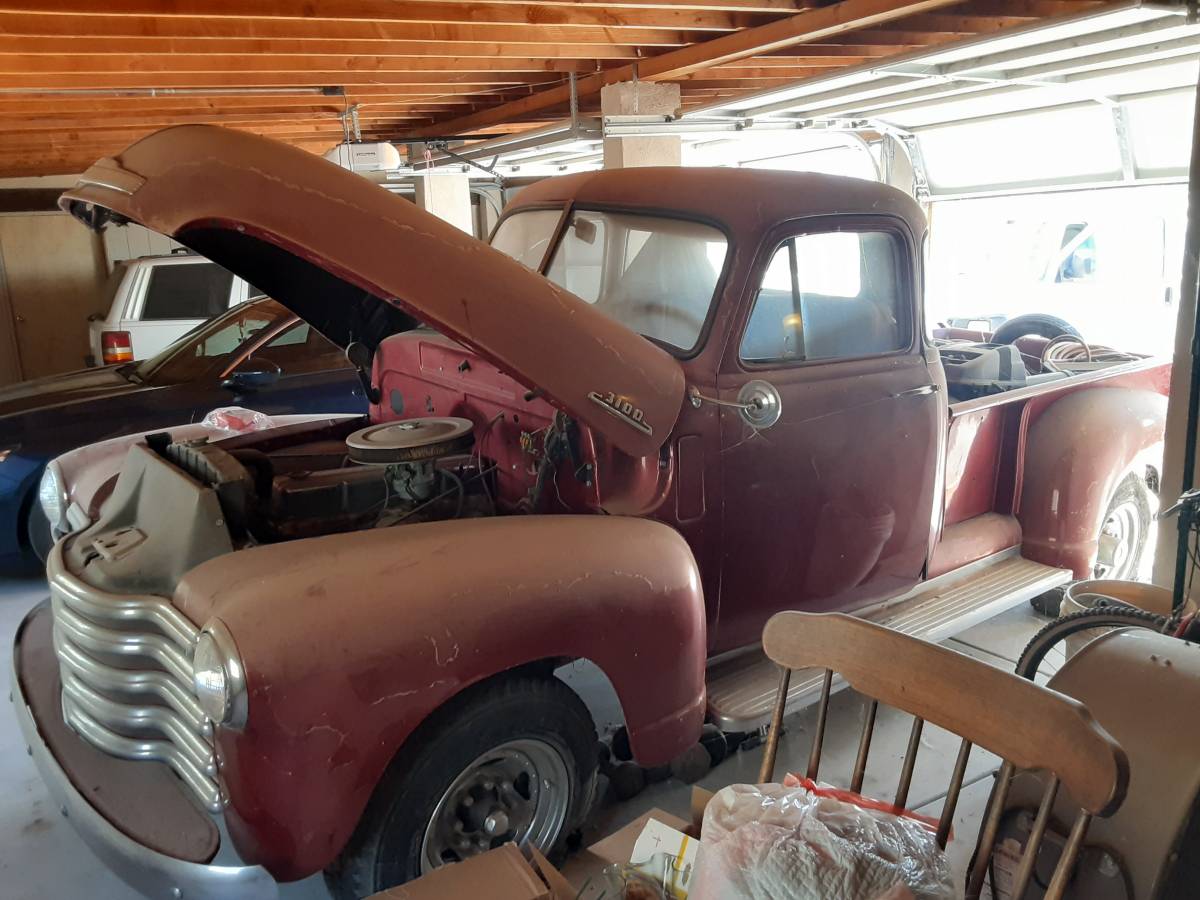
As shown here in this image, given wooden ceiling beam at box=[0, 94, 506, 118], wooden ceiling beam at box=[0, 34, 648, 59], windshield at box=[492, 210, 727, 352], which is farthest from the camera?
wooden ceiling beam at box=[0, 94, 506, 118]

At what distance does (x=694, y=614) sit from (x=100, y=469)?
2393 mm

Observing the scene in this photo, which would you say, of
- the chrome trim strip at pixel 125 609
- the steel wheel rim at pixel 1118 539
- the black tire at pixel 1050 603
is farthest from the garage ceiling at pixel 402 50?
the chrome trim strip at pixel 125 609

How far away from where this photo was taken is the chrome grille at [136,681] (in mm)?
Result: 2008

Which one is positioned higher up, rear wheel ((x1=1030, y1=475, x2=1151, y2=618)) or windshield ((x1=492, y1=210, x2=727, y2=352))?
windshield ((x1=492, y1=210, x2=727, y2=352))

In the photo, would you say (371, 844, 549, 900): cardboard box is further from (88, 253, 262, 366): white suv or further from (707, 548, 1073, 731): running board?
(88, 253, 262, 366): white suv

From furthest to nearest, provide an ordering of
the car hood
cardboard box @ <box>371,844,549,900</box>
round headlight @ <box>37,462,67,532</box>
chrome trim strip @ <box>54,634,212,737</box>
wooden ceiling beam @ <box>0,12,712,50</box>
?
the car hood → wooden ceiling beam @ <box>0,12,712,50</box> → round headlight @ <box>37,462,67,532</box> → chrome trim strip @ <box>54,634,212,737</box> → cardboard box @ <box>371,844,549,900</box>

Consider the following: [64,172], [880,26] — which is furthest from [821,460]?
[64,172]

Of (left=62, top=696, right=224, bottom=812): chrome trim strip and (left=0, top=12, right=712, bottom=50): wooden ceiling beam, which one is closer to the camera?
(left=62, top=696, right=224, bottom=812): chrome trim strip

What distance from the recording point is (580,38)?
5.48 m

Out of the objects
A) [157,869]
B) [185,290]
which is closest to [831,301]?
[157,869]

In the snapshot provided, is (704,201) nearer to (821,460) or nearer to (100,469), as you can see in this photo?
(821,460)

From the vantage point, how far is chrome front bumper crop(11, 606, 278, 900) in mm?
1927

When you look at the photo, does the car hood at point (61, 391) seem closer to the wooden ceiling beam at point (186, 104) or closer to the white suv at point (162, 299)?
the wooden ceiling beam at point (186, 104)

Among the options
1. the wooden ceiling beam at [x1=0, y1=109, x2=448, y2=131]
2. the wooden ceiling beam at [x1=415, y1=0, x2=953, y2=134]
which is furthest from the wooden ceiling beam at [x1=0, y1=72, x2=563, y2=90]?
the wooden ceiling beam at [x1=0, y1=109, x2=448, y2=131]
